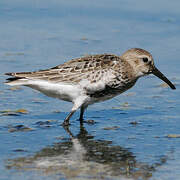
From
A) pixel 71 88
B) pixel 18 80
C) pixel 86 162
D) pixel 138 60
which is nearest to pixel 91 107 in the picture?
pixel 71 88

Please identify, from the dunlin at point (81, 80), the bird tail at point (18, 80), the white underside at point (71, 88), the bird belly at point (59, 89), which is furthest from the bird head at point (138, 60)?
the bird tail at point (18, 80)

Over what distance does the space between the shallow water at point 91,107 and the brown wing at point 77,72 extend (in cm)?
71

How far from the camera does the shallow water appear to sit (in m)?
7.93

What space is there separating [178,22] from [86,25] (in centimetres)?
253

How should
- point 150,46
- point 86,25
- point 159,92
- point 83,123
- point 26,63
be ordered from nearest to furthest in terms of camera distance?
point 83,123, point 159,92, point 26,63, point 150,46, point 86,25

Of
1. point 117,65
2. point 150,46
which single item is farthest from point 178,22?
point 117,65

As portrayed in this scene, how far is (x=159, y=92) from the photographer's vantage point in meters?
11.8

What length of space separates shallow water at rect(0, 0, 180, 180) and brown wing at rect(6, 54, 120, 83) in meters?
0.71

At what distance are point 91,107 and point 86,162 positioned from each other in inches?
132

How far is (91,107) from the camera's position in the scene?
11289 mm

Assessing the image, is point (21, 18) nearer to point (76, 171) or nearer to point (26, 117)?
point (26, 117)

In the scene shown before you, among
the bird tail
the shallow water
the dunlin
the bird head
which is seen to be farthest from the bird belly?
the bird head

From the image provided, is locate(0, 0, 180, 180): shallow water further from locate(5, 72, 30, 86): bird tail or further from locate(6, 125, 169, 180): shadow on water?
locate(5, 72, 30, 86): bird tail

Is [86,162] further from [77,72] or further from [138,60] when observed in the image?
[138,60]
